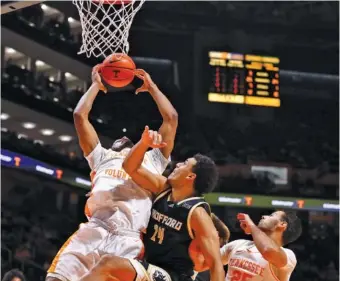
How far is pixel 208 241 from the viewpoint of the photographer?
446 cm

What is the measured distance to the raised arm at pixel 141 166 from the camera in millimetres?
4523

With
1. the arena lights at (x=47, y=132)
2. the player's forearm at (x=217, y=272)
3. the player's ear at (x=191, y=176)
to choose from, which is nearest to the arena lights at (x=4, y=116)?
the arena lights at (x=47, y=132)

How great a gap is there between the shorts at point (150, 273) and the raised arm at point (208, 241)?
9.1 inches

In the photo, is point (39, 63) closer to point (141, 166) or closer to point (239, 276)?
point (239, 276)

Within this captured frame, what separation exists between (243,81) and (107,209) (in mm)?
11971

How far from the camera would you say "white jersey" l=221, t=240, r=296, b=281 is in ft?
17.2

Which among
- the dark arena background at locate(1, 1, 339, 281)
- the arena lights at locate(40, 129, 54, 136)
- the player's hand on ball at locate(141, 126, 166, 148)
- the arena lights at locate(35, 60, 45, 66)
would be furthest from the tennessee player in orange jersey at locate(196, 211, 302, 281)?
the arena lights at locate(35, 60, 45, 66)

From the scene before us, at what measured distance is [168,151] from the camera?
524cm

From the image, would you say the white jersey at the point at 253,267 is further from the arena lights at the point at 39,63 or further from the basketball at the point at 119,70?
the arena lights at the point at 39,63

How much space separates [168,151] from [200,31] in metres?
15.4

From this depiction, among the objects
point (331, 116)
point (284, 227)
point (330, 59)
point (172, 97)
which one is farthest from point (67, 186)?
point (284, 227)

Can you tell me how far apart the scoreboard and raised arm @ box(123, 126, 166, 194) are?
38.6 ft

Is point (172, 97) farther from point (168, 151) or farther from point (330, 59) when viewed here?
point (168, 151)

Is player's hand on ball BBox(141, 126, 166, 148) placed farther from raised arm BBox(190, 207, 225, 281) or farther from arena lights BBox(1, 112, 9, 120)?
arena lights BBox(1, 112, 9, 120)
